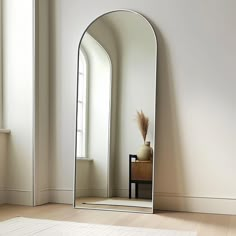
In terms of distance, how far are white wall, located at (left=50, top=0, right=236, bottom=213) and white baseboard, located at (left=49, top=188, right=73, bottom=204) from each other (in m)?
0.78

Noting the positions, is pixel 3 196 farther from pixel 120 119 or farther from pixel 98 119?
pixel 120 119

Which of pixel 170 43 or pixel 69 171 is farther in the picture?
pixel 69 171

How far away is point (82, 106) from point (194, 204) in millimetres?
1227

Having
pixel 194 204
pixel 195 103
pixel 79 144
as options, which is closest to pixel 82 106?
pixel 79 144

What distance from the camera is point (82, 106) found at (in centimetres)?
362

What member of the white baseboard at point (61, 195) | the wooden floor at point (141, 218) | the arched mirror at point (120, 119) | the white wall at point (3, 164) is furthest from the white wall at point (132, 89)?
the white wall at point (3, 164)

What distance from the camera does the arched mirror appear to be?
11.2ft

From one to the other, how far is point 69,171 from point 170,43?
1.39 m

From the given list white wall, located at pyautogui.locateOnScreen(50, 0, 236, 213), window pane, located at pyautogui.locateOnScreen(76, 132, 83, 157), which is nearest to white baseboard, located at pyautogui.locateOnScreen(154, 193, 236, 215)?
white wall, located at pyautogui.locateOnScreen(50, 0, 236, 213)

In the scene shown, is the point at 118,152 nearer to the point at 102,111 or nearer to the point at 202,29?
the point at 102,111

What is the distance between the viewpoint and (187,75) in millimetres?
3393

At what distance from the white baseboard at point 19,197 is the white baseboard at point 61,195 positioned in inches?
8.4

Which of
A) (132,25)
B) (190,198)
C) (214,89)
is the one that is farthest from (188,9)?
(190,198)

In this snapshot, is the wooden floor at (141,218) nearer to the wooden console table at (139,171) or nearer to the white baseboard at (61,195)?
the white baseboard at (61,195)
